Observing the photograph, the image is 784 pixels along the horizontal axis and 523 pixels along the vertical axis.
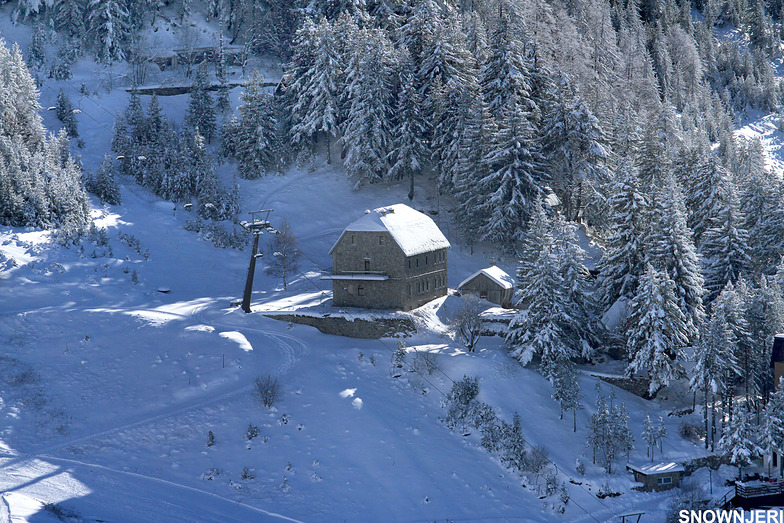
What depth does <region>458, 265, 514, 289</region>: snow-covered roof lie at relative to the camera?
57656 millimetres

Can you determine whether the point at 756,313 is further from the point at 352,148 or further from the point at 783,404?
the point at 352,148

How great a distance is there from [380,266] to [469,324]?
7.35 m

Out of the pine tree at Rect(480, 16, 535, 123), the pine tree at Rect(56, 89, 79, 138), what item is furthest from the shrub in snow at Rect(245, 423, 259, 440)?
the pine tree at Rect(56, 89, 79, 138)

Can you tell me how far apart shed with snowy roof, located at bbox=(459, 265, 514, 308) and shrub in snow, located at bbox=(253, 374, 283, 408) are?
59.7 feet

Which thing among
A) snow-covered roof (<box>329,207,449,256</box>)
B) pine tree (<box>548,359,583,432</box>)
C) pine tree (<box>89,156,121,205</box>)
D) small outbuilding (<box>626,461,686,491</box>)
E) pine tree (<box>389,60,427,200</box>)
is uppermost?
pine tree (<box>389,60,427,200</box>)

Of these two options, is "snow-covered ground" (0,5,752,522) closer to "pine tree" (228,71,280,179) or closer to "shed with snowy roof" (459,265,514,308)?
"shed with snowy roof" (459,265,514,308)

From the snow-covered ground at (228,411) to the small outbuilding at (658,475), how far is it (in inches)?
25.3

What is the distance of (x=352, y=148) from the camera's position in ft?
233

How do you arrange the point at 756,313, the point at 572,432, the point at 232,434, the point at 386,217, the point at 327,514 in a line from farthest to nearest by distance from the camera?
1. the point at 386,217
2. the point at 756,313
3. the point at 572,432
4. the point at 232,434
5. the point at 327,514

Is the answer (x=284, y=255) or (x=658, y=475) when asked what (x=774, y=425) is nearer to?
(x=658, y=475)

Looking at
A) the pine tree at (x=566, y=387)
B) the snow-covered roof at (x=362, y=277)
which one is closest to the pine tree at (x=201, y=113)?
the snow-covered roof at (x=362, y=277)

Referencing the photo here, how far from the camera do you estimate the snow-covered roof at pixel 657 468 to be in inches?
1666

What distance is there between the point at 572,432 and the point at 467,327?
9.67 metres

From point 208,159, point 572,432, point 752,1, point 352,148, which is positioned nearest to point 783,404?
point 572,432
